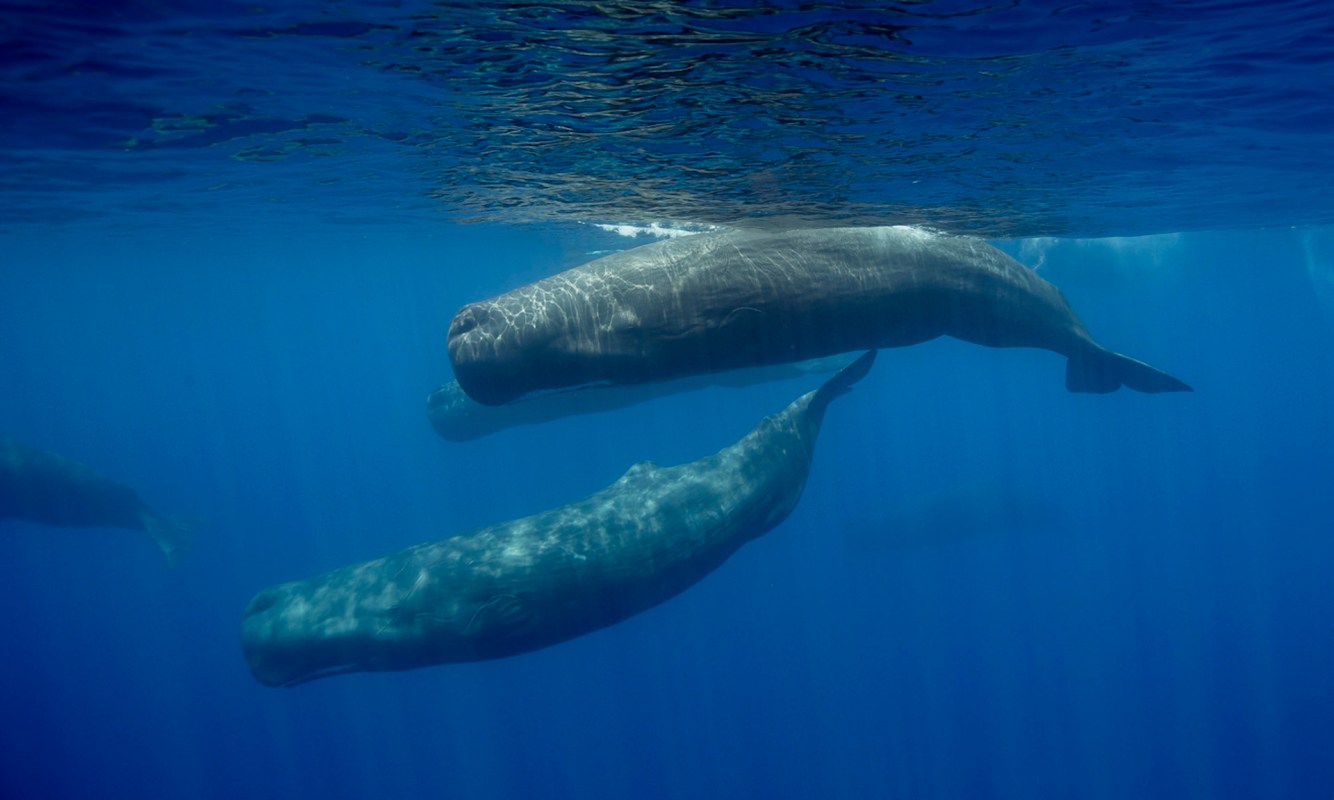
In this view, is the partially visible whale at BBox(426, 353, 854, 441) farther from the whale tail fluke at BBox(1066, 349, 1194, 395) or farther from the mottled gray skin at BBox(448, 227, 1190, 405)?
the mottled gray skin at BBox(448, 227, 1190, 405)

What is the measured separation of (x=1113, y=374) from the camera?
440 inches

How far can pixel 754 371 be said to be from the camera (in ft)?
59.2

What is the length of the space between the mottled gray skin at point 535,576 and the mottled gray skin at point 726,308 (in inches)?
131

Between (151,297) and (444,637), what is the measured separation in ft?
231

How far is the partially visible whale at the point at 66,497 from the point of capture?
19.6 m

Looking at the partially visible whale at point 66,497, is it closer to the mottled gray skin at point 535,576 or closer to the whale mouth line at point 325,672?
Result: the mottled gray skin at point 535,576

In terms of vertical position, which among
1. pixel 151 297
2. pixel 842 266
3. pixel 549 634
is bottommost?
pixel 549 634

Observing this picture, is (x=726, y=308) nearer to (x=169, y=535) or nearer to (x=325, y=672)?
(x=325, y=672)

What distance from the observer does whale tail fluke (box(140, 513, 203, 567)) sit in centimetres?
2366

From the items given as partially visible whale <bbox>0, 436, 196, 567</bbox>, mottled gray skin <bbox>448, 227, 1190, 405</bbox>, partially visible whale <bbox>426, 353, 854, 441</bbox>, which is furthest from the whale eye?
partially visible whale <bbox>0, 436, 196, 567</bbox>

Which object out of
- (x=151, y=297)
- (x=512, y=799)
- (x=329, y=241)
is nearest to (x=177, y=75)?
(x=512, y=799)

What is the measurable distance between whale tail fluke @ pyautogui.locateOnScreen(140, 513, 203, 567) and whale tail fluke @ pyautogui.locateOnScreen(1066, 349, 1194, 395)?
25.3 meters

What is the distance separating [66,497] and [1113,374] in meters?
25.7

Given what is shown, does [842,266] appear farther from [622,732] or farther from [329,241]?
[329,241]
